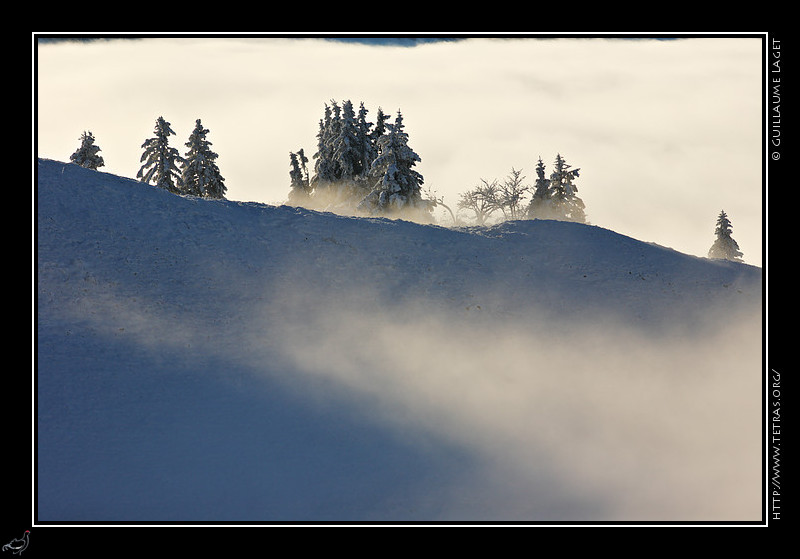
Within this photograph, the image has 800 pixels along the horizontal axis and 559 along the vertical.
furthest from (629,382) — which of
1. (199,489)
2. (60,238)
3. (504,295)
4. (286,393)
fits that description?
(60,238)

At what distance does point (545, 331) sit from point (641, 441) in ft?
17.1

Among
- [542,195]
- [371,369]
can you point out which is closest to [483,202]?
[542,195]

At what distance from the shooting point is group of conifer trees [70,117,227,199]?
159ft

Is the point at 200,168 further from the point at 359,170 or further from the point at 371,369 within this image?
the point at 371,369

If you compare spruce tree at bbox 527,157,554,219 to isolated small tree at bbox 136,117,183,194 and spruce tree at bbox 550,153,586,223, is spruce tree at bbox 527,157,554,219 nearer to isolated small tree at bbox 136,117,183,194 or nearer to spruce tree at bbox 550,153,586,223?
spruce tree at bbox 550,153,586,223

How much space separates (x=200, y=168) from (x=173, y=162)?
210cm

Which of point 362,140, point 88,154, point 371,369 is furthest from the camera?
point 362,140

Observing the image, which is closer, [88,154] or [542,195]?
[88,154]

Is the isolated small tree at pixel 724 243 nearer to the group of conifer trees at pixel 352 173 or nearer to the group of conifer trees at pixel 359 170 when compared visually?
the group of conifer trees at pixel 352 173

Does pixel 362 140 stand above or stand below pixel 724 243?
above

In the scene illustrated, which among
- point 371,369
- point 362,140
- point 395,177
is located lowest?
point 371,369

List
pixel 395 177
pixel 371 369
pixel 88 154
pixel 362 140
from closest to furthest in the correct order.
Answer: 1. pixel 371 369
2. pixel 395 177
3. pixel 88 154
4. pixel 362 140

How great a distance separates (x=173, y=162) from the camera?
48.9m

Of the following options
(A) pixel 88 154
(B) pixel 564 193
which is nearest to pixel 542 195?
(B) pixel 564 193
